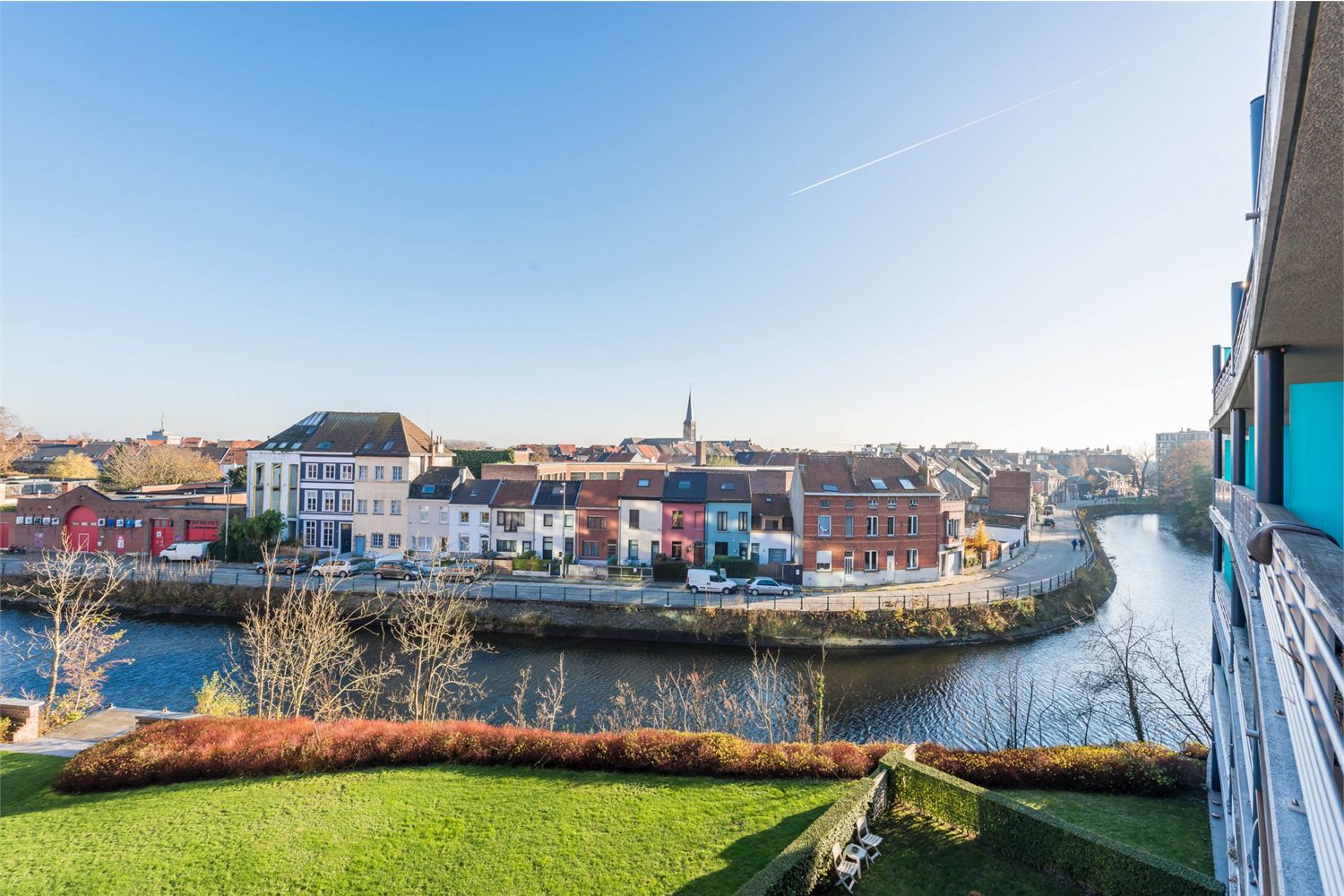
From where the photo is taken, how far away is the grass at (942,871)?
31.9ft

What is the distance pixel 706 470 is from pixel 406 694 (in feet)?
73.4

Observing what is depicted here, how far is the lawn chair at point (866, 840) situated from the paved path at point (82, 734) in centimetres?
1728

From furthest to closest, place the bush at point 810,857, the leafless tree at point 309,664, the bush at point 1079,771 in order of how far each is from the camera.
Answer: the leafless tree at point 309,664
the bush at point 1079,771
the bush at point 810,857

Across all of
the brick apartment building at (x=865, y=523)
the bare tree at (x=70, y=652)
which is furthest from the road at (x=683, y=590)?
the bare tree at (x=70, y=652)

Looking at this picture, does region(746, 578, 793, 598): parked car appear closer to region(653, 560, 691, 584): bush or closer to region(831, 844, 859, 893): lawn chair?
region(653, 560, 691, 584): bush

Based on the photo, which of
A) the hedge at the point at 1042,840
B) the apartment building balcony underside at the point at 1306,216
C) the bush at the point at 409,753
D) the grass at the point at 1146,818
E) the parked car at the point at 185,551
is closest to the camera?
the apartment building balcony underside at the point at 1306,216

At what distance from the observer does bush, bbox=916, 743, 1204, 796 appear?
12930 millimetres

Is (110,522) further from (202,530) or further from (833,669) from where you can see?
(833,669)

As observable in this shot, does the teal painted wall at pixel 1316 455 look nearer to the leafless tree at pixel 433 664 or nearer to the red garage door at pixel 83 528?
the leafless tree at pixel 433 664

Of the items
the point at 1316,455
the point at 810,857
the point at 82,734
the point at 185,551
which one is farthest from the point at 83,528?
the point at 1316,455

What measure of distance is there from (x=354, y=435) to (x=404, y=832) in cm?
3710

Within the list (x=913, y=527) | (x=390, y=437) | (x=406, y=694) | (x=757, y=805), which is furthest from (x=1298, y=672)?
(x=390, y=437)

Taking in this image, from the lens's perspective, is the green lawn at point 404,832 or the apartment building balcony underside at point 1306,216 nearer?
the apartment building balcony underside at point 1306,216

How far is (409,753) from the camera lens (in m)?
13.8
